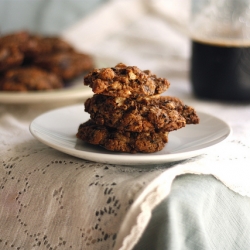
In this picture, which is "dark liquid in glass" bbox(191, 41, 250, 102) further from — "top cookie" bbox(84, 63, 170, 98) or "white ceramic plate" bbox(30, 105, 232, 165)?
"top cookie" bbox(84, 63, 170, 98)

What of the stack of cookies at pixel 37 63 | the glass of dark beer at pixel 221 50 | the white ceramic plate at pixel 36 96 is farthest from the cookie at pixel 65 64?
the glass of dark beer at pixel 221 50

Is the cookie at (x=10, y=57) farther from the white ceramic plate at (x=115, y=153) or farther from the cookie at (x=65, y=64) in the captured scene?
the white ceramic plate at (x=115, y=153)

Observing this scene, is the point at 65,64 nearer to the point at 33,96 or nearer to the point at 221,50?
the point at 33,96

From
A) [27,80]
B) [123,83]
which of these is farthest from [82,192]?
[27,80]

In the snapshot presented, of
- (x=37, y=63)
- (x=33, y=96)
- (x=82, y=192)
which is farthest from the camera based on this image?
(x=37, y=63)

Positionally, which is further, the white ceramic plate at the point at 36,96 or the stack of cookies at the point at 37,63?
the stack of cookies at the point at 37,63

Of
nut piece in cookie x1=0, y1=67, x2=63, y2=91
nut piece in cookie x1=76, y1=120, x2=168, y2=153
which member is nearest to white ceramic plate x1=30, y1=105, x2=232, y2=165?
nut piece in cookie x1=76, y1=120, x2=168, y2=153

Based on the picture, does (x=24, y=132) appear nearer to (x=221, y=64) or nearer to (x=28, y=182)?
(x=28, y=182)
